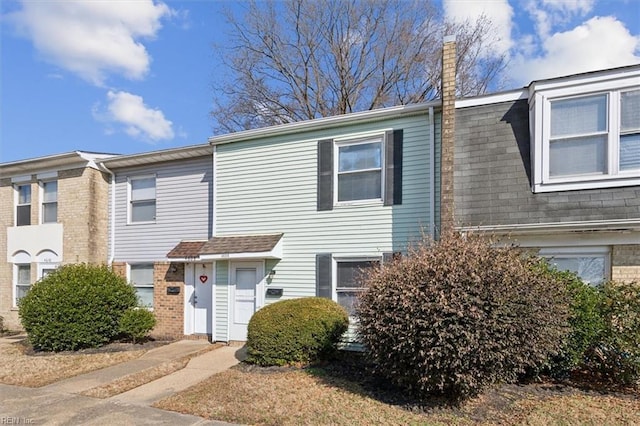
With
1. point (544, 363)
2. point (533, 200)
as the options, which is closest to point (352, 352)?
point (544, 363)

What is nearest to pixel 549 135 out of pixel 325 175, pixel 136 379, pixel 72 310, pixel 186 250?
pixel 325 175

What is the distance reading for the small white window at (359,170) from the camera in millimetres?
10078

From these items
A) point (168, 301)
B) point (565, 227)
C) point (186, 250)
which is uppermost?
point (565, 227)

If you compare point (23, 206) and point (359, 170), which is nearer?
point (359, 170)

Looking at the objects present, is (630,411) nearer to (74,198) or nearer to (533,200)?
(533,200)

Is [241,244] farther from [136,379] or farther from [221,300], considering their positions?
[136,379]

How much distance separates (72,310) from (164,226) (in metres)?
3.26

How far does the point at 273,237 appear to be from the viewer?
35.5 feet

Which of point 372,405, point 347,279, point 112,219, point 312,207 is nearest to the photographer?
point 372,405

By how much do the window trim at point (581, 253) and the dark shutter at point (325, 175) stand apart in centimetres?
447

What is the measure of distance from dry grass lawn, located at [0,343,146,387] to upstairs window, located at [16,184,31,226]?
5299 mm

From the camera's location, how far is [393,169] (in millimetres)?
9781

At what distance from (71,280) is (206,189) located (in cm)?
394

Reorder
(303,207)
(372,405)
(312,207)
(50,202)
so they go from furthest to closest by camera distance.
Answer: (50,202) → (303,207) → (312,207) → (372,405)
